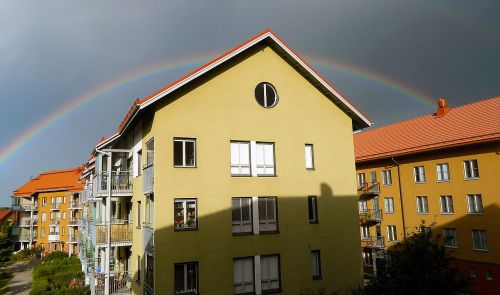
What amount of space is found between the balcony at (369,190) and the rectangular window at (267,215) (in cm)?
2304

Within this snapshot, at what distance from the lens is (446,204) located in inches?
1303

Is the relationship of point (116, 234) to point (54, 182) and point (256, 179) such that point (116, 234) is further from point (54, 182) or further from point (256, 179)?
point (54, 182)

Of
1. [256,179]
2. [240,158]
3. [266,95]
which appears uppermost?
[266,95]

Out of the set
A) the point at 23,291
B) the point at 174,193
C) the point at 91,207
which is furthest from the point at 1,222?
the point at 174,193

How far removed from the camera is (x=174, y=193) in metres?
17.2

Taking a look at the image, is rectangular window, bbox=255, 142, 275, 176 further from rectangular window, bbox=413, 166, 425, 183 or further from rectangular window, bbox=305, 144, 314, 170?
rectangular window, bbox=413, 166, 425, 183

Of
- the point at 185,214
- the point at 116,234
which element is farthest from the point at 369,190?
the point at 185,214

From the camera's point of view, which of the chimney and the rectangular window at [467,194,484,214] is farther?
the chimney

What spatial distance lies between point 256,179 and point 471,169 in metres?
20.9

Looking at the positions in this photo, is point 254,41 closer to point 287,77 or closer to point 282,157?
point 287,77

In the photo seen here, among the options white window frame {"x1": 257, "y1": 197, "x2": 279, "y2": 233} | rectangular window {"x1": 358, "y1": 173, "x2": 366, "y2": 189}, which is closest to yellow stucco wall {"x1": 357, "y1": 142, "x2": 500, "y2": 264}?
rectangular window {"x1": 358, "y1": 173, "x2": 366, "y2": 189}

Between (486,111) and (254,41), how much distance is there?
24.1m

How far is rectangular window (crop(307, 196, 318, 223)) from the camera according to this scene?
808 inches

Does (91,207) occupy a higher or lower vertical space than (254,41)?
lower
